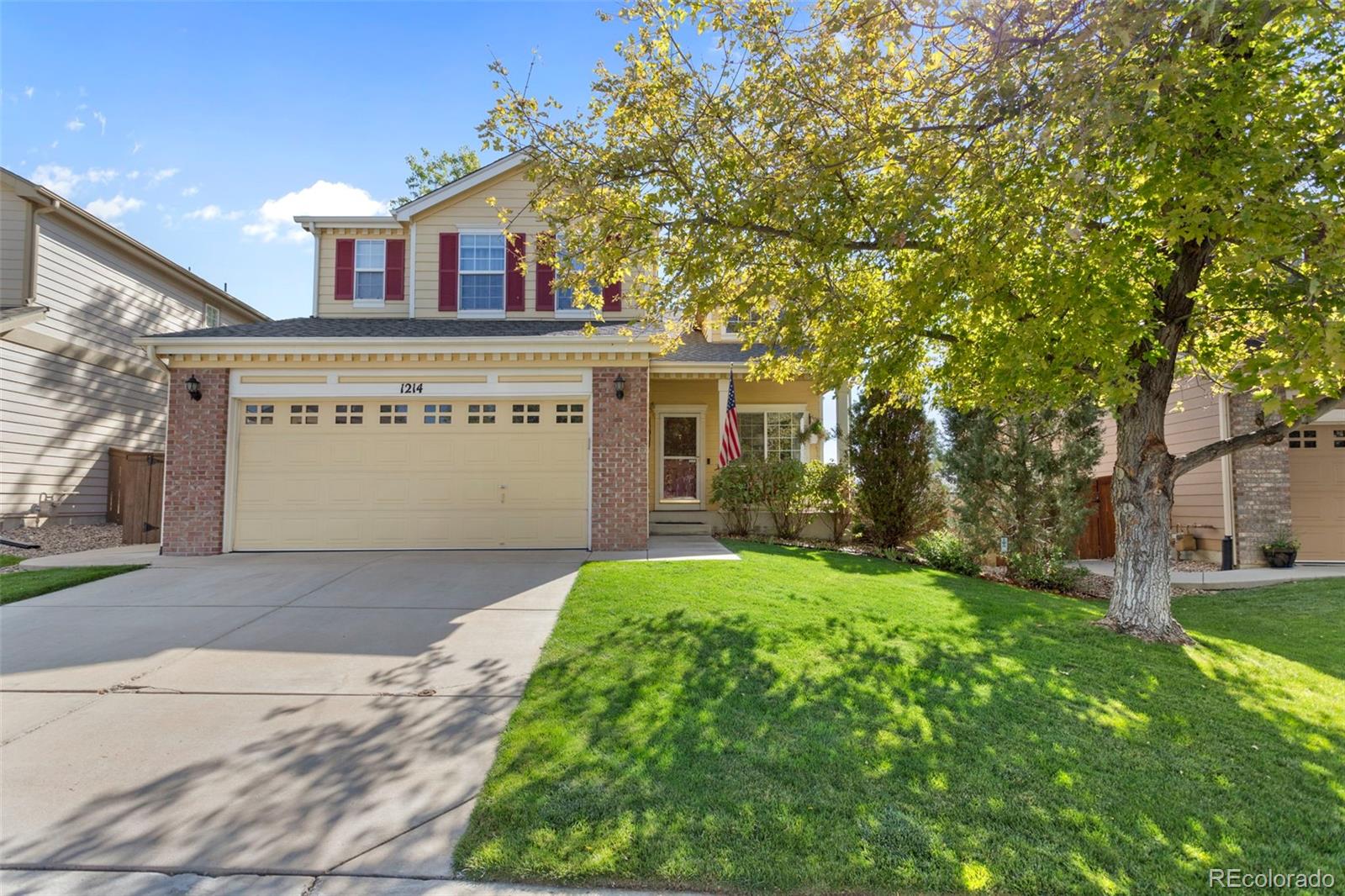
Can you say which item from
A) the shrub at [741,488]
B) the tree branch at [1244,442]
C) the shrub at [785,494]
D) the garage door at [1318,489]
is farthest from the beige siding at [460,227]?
the garage door at [1318,489]

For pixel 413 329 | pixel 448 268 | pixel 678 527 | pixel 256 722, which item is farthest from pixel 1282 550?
pixel 448 268

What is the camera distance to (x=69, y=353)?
498 inches

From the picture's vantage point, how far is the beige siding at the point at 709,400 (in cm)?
1399

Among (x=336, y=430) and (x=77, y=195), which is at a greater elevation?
(x=77, y=195)

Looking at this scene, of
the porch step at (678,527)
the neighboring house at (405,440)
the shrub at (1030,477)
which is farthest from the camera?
the porch step at (678,527)

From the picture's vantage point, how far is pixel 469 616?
621cm

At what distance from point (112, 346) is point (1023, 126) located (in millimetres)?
17100

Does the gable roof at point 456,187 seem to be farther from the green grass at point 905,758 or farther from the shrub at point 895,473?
the green grass at point 905,758

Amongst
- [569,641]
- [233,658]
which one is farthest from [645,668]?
[233,658]

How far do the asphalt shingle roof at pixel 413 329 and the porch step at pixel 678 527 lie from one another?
128 inches

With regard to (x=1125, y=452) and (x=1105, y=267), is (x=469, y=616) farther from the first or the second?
(x=1125, y=452)

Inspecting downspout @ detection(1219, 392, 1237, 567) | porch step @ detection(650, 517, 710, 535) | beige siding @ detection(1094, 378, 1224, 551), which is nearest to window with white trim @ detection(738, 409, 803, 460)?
porch step @ detection(650, 517, 710, 535)

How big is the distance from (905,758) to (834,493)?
8.65 meters

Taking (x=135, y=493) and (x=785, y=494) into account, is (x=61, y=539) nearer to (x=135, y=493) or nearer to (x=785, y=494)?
(x=135, y=493)
